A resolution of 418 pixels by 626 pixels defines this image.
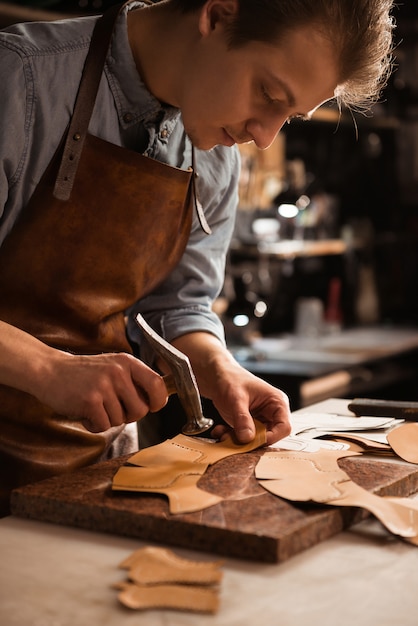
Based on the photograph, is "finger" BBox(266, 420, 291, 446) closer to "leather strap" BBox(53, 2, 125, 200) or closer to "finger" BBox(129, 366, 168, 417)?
"finger" BBox(129, 366, 168, 417)

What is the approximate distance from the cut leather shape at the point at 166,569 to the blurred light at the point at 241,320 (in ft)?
9.77

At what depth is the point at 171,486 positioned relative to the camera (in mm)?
1297

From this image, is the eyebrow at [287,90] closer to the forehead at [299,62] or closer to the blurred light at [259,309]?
the forehead at [299,62]

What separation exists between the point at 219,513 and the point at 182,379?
28 centimetres

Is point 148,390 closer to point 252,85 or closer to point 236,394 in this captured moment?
point 236,394

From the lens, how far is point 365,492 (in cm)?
127

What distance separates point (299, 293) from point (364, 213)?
821mm

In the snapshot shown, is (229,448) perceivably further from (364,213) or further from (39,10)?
(364,213)

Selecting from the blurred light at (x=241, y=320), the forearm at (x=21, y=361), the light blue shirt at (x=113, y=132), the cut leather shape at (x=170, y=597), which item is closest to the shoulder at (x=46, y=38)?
the light blue shirt at (x=113, y=132)

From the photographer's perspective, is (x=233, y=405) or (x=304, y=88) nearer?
(x=304, y=88)

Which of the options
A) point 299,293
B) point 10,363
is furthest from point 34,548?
point 299,293

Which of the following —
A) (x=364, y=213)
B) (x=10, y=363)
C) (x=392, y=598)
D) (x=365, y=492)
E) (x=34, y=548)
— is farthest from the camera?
(x=364, y=213)

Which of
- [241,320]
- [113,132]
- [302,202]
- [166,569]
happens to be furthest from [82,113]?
[302,202]

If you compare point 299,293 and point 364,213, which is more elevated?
point 364,213
